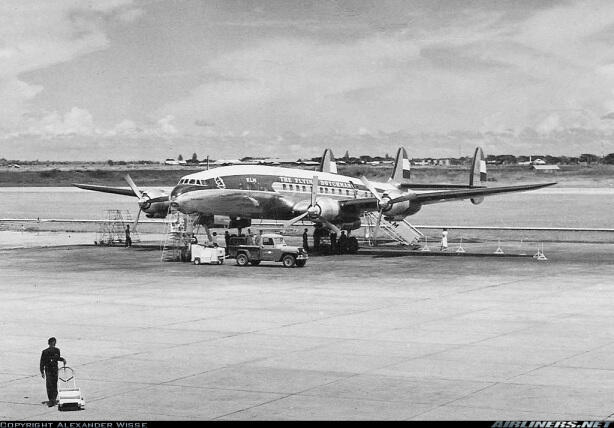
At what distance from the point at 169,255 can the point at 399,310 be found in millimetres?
24087

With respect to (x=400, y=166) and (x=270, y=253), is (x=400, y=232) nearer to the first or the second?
(x=400, y=166)

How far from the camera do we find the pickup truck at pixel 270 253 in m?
42.8

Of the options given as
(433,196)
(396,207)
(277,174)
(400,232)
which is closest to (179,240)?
(277,174)

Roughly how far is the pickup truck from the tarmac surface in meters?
1.57

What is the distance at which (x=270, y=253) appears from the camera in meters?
43.0

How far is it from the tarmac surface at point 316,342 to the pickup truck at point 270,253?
157 cm

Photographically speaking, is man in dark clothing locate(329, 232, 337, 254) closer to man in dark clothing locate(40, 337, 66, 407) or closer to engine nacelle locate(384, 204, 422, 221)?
engine nacelle locate(384, 204, 422, 221)

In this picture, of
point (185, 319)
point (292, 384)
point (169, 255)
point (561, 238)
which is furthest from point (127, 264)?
point (561, 238)

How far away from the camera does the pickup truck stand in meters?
42.8

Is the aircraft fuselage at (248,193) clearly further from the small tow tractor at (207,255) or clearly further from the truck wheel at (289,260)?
the truck wheel at (289,260)

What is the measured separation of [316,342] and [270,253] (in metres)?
20.7

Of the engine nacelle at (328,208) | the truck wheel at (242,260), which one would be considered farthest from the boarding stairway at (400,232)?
the truck wheel at (242,260)

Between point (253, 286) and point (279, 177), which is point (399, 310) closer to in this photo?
point (253, 286)

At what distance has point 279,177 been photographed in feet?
163
